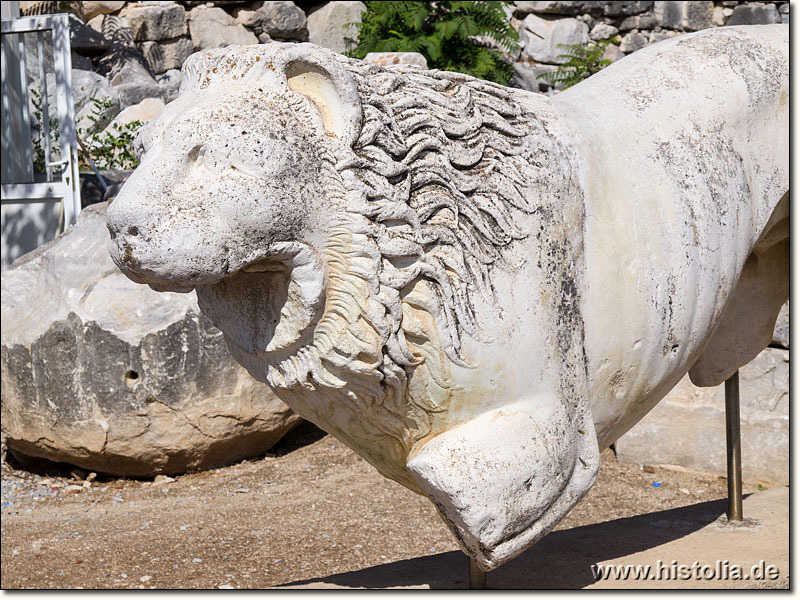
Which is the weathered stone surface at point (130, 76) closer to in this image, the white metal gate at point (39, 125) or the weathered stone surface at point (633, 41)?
the white metal gate at point (39, 125)

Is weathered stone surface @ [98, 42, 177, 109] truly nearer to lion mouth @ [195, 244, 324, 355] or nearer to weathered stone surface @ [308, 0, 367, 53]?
weathered stone surface @ [308, 0, 367, 53]

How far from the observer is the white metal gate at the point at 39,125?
Answer: 6.21m

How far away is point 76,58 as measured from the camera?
8180 mm

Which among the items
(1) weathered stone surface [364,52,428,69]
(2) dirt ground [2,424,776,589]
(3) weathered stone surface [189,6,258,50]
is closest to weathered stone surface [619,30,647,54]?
(1) weathered stone surface [364,52,428,69]

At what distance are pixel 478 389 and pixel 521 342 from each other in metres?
0.13

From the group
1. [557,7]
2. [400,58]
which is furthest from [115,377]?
[557,7]

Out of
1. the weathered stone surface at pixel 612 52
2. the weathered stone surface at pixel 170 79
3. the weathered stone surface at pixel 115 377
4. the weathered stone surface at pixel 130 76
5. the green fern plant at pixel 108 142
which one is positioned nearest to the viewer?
the weathered stone surface at pixel 115 377

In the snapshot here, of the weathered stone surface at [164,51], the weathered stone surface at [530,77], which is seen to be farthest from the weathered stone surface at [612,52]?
the weathered stone surface at [164,51]

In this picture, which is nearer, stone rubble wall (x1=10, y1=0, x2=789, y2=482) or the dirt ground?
the dirt ground

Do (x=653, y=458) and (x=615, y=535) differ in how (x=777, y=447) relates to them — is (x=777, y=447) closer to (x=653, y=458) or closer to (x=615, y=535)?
(x=653, y=458)

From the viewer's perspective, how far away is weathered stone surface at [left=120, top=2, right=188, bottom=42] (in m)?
8.45

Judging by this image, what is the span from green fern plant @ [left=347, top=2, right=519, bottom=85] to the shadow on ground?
14.0ft

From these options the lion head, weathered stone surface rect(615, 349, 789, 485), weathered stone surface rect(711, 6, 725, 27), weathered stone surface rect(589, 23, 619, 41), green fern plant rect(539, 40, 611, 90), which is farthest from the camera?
weathered stone surface rect(589, 23, 619, 41)

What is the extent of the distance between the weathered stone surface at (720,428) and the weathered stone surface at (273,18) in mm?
5070
